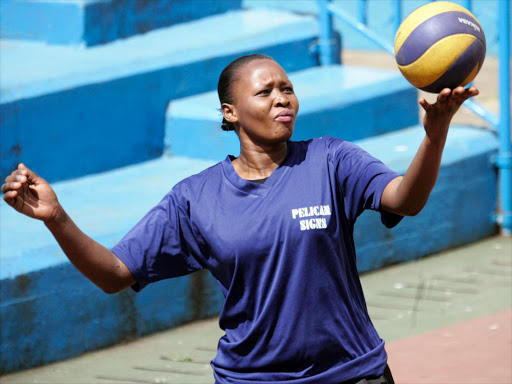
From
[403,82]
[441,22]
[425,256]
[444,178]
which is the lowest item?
[425,256]

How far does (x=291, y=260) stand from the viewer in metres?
3.26

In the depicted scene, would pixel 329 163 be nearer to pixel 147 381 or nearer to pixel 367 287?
pixel 147 381

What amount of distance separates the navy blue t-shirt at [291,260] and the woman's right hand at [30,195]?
36 centimetres

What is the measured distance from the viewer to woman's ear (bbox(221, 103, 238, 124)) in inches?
142

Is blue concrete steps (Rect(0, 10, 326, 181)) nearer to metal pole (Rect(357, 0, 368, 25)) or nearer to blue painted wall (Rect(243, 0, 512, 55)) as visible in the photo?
metal pole (Rect(357, 0, 368, 25))

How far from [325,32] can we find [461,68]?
5.06 metres

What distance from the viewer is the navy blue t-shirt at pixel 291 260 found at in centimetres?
325

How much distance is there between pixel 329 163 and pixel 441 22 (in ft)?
1.96

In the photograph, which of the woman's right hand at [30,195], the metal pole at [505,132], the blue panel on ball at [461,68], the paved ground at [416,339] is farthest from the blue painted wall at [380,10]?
the woman's right hand at [30,195]

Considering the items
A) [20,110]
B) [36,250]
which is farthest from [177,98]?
[36,250]

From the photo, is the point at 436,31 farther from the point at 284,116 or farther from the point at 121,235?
the point at 121,235

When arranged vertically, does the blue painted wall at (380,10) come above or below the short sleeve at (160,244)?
below

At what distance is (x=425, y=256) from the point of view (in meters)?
7.30

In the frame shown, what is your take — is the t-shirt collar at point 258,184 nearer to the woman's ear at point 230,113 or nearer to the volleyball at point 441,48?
the woman's ear at point 230,113
